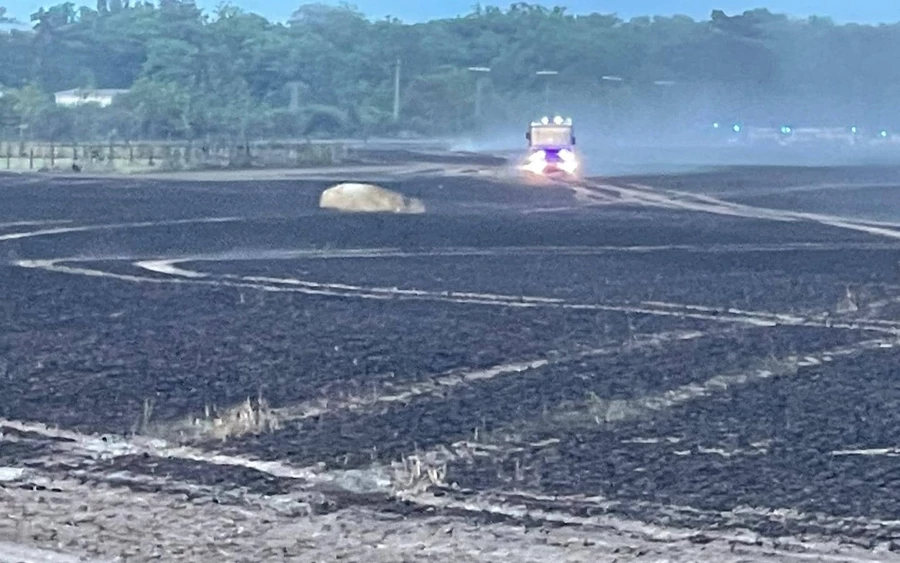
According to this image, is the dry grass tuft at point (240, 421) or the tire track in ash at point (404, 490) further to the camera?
the dry grass tuft at point (240, 421)

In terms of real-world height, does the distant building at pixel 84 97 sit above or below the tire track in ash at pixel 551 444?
below

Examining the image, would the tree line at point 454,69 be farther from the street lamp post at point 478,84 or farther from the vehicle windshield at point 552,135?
the vehicle windshield at point 552,135

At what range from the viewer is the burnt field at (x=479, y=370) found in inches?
373

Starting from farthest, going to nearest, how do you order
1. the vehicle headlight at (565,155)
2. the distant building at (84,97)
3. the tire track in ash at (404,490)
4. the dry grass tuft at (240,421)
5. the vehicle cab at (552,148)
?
the distant building at (84,97), the vehicle headlight at (565,155), the vehicle cab at (552,148), the dry grass tuft at (240,421), the tire track in ash at (404,490)

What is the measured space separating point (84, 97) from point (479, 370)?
94.6 metres

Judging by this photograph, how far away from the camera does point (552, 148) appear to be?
5416 cm

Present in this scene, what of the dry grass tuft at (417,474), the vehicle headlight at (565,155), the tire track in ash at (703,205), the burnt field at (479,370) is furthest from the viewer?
the vehicle headlight at (565,155)

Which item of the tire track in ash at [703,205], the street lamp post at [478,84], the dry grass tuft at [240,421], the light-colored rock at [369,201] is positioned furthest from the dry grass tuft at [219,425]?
the street lamp post at [478,84]

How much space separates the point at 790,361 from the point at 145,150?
4891cm

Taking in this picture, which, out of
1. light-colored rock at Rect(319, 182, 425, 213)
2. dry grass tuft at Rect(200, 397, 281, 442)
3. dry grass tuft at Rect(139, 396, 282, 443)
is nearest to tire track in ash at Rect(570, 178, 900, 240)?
light-colored rock at Rect(319, 182, 425, 213)

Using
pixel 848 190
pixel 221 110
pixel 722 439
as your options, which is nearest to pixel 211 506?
pixel 722 439

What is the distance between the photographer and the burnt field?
9.48m

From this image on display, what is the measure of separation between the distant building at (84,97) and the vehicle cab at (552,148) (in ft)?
158

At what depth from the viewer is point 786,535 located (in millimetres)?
8367
